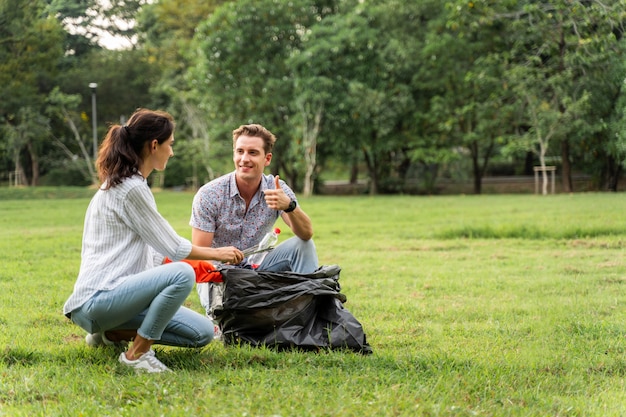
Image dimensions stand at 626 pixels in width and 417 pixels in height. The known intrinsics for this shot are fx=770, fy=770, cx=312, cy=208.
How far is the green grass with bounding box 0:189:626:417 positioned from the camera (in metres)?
2.89

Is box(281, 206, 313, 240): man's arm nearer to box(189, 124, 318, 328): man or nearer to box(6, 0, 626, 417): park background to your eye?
box(189, 124, 318, 328): man

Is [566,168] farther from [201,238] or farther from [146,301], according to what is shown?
[146,301]

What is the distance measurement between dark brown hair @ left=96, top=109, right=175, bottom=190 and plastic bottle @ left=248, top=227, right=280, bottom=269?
816mm

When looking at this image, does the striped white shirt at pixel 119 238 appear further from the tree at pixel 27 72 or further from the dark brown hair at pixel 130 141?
the tree at pixel 27 72

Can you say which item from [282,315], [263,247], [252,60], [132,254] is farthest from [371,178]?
[132,254]

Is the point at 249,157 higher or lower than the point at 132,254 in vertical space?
higher

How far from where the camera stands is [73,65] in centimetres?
1141

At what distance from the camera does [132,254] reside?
11.1ft

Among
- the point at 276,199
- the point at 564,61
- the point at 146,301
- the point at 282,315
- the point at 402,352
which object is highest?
the point at 564,61

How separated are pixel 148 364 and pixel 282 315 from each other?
30.7 inches

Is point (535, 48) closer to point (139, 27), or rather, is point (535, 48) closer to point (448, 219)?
point (448, 219)

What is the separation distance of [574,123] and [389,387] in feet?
42.5

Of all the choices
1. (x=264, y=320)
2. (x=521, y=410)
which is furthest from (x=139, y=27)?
(x=521, y=410)

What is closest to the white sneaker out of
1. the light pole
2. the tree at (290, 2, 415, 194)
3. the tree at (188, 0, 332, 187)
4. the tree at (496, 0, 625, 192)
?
the tree at (496, 0, 625, 192)
